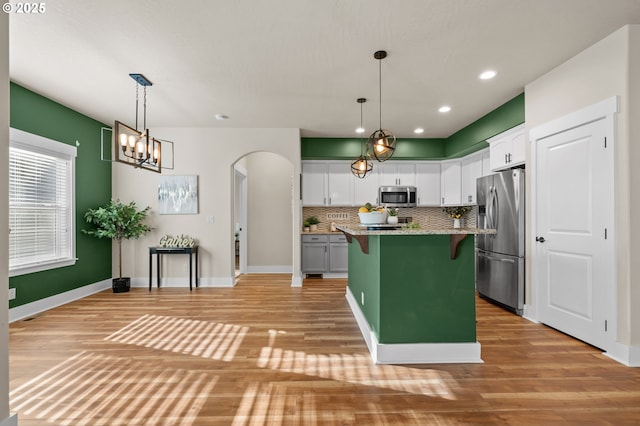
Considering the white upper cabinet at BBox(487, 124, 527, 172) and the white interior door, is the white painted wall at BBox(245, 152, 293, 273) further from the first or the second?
the white interior door

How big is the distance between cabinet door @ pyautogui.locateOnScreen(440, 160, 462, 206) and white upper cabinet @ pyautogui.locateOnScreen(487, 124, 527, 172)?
1.47 meters

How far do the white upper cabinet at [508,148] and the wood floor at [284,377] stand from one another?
6.39ft

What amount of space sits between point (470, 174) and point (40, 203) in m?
6.58

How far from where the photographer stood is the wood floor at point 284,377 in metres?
1.88

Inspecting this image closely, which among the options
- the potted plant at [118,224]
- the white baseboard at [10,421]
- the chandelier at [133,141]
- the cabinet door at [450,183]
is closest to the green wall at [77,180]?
the potted plant at [118,224]

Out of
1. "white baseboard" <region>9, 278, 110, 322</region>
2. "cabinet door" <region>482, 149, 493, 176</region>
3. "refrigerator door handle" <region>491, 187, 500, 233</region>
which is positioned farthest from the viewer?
"cabinet door" <region>482, 149, 493, 176</region>

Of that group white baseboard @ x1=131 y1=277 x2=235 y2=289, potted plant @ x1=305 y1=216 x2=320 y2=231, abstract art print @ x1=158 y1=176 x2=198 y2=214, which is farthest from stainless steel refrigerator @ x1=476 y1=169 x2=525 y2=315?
abstract art print @ x1=158 y1=176 x2=198 y2=214

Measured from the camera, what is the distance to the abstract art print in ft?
17.9

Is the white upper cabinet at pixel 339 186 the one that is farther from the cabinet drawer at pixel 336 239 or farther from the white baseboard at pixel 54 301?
the white baseboard at pixel 54 301

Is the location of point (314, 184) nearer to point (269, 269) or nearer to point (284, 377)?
point (269, 269)

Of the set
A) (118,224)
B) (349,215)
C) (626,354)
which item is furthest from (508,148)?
(118,224)

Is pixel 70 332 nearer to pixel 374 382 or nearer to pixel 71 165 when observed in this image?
pixel 71 165

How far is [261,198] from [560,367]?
18.9ft

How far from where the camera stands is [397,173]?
637 cm
